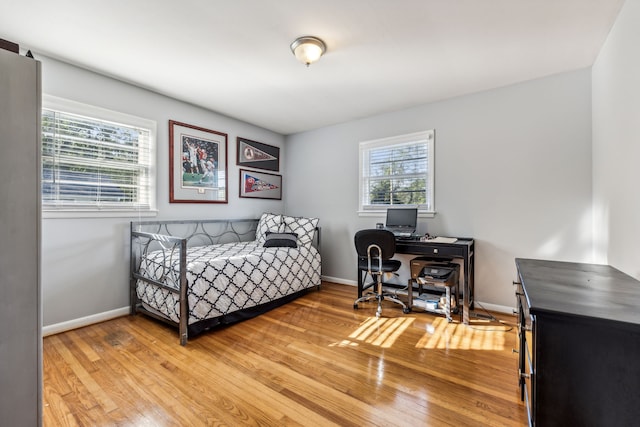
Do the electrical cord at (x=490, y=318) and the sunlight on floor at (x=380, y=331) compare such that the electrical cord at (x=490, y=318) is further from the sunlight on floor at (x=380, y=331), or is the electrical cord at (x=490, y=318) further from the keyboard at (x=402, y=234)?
the keyboard at (x=402, y=234)

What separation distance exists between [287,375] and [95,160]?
8.71 ft

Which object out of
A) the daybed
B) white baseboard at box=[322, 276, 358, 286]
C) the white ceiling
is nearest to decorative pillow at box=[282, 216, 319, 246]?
the daybed

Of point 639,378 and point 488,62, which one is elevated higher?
point 488,62

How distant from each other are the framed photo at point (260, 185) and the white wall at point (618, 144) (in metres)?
3.80

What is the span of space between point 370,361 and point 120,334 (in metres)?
2.15

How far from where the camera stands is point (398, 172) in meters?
Result: 3.63

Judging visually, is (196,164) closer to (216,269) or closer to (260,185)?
(260,185)

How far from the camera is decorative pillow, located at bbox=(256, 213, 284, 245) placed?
12.5ft

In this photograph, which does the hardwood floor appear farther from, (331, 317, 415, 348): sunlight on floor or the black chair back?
the black chair back

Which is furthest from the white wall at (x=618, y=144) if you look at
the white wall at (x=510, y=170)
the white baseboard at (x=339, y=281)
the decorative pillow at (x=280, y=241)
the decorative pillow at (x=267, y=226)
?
the decorative pillow at (x=267, y=226)

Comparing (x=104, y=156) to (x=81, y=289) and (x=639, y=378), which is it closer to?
(x=81, y=289)

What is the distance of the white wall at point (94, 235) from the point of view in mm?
2412

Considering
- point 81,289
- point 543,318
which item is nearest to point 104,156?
point 81,289

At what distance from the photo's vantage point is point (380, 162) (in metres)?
3.78
